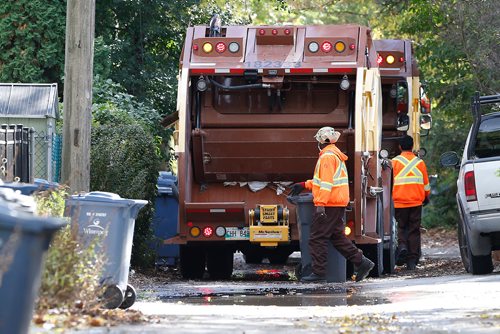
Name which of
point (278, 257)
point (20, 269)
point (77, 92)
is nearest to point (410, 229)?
point (278, 257)

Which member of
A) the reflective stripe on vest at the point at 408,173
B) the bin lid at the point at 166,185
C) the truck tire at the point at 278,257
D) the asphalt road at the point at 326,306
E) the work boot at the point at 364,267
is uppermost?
the reflective stripe on vest at the point at 408,173

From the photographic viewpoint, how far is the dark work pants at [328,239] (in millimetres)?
13625

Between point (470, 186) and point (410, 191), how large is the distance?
3242mm

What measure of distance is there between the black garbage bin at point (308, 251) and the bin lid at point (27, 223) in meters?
7.59

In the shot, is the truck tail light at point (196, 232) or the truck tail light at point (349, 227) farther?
the truck tail light at point (196, 232)

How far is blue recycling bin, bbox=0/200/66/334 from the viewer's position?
6254mm

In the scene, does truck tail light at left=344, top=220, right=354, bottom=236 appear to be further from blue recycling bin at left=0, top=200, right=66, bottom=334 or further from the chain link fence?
blue recycling bin at left=0, top=200, right=66, bottom=334

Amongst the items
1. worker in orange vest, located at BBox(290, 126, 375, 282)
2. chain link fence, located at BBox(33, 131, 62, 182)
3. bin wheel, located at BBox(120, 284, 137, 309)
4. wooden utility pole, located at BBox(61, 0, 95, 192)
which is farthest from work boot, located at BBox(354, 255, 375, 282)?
bin wheel, located at BBox(120, 284, 137, 309)

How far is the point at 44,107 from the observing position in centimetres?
1499

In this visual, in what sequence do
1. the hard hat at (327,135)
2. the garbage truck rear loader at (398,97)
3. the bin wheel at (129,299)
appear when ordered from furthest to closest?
the garbage truck rear loader at (398,97) → the hard hat at (327,135) → the bin wheel at (129,299)

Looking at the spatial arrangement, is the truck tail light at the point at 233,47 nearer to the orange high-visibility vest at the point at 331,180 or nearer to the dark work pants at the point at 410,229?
the orange high-visibility vest at the point at 331,180

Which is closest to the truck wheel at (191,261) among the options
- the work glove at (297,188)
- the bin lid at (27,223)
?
the work glove at (297,188)

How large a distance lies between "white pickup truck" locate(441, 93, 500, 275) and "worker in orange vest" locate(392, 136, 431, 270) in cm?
228

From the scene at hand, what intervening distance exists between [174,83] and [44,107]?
569 cm
